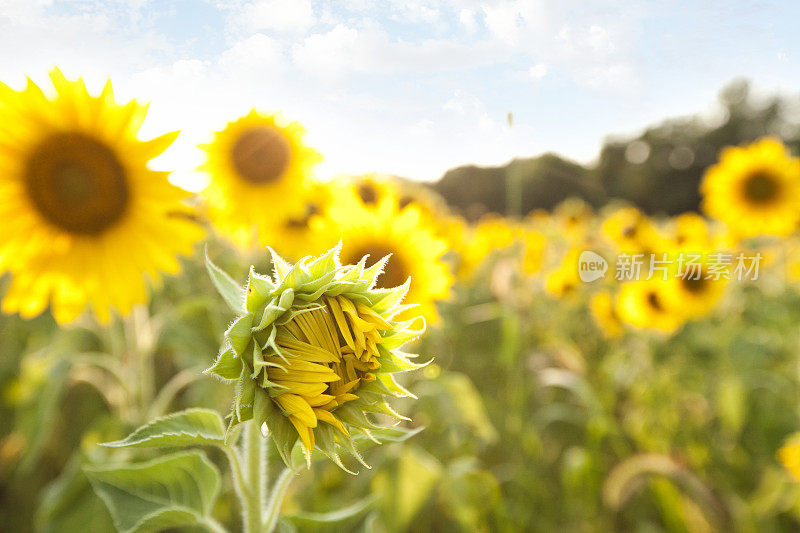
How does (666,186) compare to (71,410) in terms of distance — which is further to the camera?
(666,186)

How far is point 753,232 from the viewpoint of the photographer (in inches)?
119

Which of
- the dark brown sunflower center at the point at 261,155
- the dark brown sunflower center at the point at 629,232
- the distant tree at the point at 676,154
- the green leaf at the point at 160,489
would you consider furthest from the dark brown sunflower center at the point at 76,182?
the distant tree at the point at 676,154

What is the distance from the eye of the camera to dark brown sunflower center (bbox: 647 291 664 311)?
2.26 meters

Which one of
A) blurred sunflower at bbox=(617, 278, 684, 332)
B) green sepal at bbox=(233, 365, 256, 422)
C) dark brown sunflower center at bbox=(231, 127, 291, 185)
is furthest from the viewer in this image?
blurred sunflower at bbox=(617, 278, 684, 332)

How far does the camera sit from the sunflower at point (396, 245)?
909 mm

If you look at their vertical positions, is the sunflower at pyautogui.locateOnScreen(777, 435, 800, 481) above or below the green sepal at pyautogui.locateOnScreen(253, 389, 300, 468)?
below

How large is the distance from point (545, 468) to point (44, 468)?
1644 mm

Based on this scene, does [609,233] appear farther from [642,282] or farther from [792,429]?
[792,429]

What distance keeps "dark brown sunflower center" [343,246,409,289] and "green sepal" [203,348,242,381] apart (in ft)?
1.72

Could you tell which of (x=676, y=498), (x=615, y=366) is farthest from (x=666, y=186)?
(x=676, y=498)

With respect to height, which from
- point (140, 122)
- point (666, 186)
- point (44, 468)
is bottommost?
point (666, 186)

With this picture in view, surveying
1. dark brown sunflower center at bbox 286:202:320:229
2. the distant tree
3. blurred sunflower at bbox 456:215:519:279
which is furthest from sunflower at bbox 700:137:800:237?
the distant tree

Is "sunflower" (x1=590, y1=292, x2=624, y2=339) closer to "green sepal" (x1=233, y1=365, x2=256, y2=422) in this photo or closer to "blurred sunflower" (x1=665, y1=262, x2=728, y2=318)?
"blurred sunflower" (x1=665, y1=262, x2=728, y2=318)

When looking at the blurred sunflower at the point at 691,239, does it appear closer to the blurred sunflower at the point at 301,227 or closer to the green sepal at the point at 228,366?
the blurred sunflower at the point at 301,227
